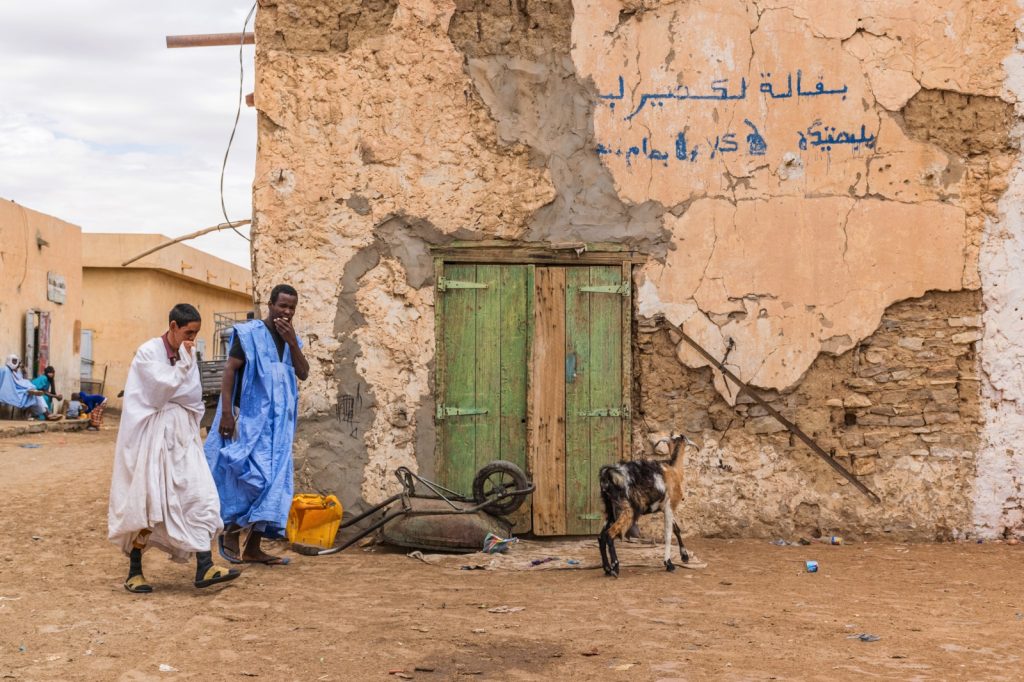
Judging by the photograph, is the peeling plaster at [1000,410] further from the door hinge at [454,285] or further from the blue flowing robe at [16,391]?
the blue flowing robe at [16,391]

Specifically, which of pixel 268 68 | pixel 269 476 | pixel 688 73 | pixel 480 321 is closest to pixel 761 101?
pixel 688 73

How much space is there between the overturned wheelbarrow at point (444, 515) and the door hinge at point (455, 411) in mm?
481

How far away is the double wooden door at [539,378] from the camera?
721 cm

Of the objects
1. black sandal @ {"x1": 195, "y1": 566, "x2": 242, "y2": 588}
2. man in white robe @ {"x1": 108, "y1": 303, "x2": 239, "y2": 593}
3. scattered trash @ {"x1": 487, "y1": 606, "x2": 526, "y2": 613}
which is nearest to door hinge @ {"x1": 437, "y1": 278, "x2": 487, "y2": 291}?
man in white robe @ {"x1": 108, "y1": 303, "x2": 239, "y2": 593}

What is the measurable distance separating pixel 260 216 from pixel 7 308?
13807 millimetres

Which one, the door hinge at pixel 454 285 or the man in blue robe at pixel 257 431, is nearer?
the man in blue robe at pixel 257 431

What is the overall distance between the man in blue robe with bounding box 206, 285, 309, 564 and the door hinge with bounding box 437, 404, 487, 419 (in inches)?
45.2

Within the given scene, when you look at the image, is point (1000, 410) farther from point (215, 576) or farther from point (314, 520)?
point (215, 576)

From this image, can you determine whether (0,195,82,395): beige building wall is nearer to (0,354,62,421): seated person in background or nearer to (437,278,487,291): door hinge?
(0,354,62,421): seated person in background

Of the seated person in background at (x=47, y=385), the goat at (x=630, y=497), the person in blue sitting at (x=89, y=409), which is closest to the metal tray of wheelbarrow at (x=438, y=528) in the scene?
the goat at (x=630, y=497)

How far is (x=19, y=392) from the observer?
17781mm

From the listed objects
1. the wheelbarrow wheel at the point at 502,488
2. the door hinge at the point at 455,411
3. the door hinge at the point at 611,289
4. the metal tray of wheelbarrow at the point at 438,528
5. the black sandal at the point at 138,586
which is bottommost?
the black sandal at the point at 138,586

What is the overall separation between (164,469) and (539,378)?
2.84 metres

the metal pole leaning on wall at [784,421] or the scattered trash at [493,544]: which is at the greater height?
the metal pole leaning on wall at [784,421]
